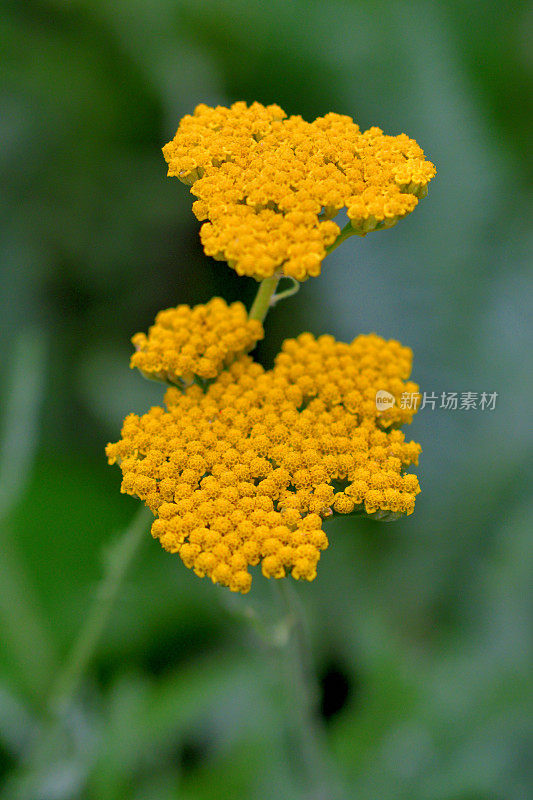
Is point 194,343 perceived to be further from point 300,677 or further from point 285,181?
point 300,677

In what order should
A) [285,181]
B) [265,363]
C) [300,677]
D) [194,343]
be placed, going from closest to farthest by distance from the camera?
[285,181], [194,343], [300,677], [265,363]

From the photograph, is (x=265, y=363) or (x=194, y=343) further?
(x=265, y=363)

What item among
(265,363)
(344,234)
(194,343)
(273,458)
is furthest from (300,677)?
(265,363)

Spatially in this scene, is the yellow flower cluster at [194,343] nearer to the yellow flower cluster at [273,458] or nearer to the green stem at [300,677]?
the yellow flower cluster at [273,458]

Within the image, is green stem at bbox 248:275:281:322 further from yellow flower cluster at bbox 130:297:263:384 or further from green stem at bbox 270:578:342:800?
green stem at bbox 270:578:342:800

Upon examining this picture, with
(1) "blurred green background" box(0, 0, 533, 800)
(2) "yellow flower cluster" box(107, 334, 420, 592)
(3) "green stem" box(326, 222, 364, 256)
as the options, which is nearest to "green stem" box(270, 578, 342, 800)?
(2) "yellow flower cluster" box(107, 334, 420, 592)

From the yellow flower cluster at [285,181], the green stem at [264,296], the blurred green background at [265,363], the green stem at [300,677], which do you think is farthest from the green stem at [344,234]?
the blurred green background at [265,363]

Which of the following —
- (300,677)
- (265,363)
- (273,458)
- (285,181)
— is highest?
(265,363)
